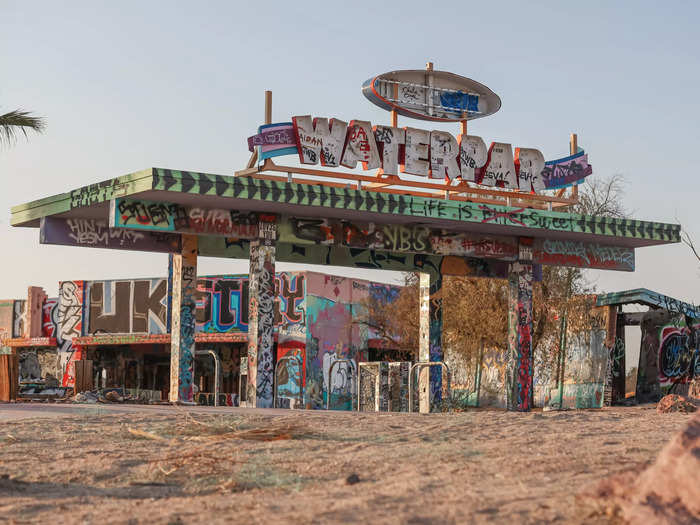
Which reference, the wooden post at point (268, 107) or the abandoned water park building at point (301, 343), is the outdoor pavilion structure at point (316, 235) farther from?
the abandoned water park building at point (301, 343)

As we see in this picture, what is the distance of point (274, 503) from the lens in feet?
19.6

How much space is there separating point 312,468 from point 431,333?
13614 mm

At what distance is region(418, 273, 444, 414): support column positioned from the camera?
20516 mm

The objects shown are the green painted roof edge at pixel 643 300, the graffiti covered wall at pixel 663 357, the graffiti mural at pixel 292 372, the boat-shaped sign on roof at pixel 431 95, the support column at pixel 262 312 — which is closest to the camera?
the support column at pixel 262 312

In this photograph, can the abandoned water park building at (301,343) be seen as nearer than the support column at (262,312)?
A: No

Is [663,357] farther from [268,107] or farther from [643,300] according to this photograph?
[268,107]

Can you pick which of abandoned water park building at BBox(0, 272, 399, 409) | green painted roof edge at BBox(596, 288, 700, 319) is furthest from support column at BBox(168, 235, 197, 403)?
abandoned water park building at BBox(0, 272, 399, 409)

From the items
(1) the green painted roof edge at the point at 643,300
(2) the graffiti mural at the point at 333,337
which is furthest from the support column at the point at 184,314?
(2) the graffiti mural at the point at 333,337

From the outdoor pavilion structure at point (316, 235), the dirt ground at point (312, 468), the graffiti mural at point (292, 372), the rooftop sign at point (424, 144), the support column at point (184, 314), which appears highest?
the rooftop sign at point (424, 144)

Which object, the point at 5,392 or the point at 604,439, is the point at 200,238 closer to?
the point at 5,392

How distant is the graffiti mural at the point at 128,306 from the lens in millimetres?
34531

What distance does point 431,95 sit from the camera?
1978 cm

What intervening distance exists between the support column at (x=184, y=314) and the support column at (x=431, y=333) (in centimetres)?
507

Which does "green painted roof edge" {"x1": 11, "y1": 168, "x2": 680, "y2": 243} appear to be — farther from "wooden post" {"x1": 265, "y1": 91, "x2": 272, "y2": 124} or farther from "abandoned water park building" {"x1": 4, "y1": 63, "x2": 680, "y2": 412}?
"wooden post" {"x1": 265, "y1": 91, "x2": 272, "y2": 124}
